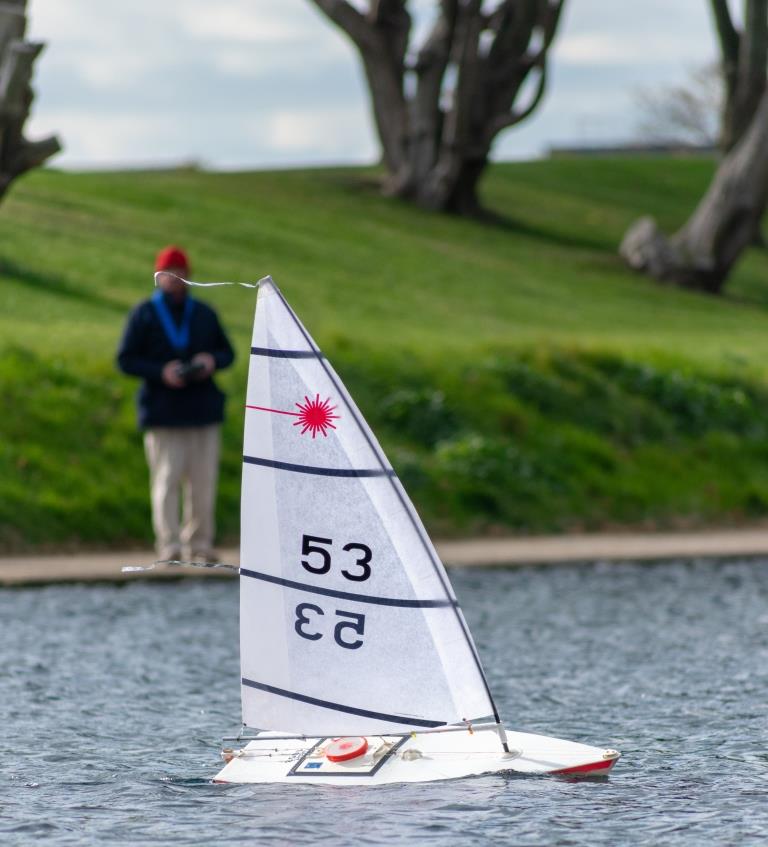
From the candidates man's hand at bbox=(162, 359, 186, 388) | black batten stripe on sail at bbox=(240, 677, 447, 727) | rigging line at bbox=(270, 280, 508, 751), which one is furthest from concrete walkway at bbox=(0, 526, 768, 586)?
A: rigging line at bbox=(270, 280, 508, 751)

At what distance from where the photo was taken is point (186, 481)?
1388 centimetres

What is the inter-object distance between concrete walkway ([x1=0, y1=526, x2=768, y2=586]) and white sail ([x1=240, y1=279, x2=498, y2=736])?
21.0ft

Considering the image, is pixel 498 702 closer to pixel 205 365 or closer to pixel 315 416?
pixel 315 416

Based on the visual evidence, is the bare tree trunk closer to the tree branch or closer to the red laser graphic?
the tree branch

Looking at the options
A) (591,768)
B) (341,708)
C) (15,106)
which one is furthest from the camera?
(15,106)

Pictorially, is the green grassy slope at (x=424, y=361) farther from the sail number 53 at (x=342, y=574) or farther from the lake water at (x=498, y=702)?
the sail number 53 at (x=342, y=574)

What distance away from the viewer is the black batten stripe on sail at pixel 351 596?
6.84 meters

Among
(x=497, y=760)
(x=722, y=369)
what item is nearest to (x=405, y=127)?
(x=722, y=369)

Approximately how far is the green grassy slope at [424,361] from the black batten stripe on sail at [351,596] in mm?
8234

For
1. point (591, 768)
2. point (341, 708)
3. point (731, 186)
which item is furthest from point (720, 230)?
point (341, 708)

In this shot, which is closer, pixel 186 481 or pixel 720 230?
pixel 186 481

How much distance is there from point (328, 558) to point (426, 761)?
3.35 feet

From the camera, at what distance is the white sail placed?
6840mm

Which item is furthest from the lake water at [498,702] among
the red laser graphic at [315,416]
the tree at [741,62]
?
the tree at [741,62]
